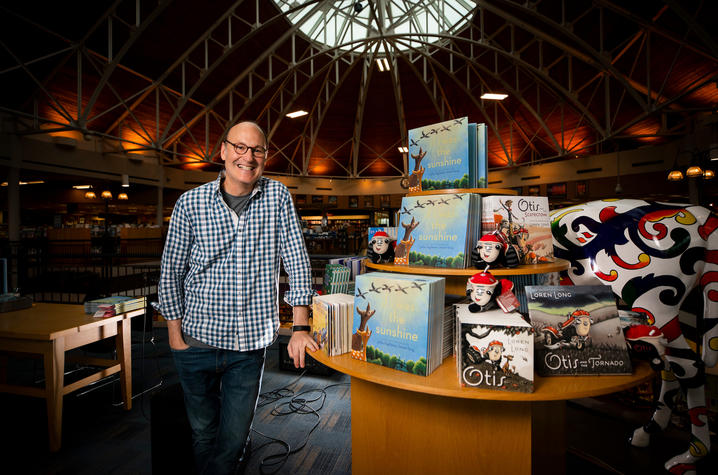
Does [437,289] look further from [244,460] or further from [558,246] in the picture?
[244,460]

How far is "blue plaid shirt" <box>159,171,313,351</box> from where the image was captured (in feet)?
5.26

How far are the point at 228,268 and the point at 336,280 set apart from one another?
1066mm

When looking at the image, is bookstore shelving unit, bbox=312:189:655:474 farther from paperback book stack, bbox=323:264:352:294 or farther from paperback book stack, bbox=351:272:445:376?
paperback book stack, bbox=323:264:352:294

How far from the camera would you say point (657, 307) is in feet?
6.93

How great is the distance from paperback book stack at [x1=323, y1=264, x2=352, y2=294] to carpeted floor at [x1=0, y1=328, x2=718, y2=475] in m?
1.22

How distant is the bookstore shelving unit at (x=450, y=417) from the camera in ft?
4.89

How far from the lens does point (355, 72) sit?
1427 centimetres

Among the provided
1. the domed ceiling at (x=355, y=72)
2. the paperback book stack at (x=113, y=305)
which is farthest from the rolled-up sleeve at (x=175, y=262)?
the domed ceiling at (x=355, y=72)

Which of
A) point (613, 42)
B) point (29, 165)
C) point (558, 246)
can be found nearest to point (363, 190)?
point (613, 42)

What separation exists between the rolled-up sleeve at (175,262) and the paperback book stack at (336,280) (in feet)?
3.58

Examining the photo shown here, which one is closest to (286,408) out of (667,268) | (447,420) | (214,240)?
(447,420)

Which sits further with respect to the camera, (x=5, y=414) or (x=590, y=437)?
(x=5, y=414)

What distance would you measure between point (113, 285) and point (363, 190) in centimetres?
1252

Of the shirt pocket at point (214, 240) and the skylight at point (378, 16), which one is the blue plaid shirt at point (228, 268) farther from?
the skylight at point (378, 16)
